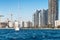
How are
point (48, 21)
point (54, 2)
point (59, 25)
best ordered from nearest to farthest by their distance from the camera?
point (59, 25)
point (48, 21)
point (54, 2)

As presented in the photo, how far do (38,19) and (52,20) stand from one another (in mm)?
10815

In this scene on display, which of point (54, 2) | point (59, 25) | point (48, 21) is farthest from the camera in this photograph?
point (54, 2)

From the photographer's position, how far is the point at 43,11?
6969 inches

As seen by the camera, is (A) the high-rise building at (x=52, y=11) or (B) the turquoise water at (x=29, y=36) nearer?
(B) the turquoise water at (x=29, y=36)

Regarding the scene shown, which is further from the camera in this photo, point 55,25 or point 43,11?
point 43,11

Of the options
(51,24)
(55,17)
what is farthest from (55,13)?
(51,24)

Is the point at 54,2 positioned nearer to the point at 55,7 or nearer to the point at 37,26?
the point at 55,7

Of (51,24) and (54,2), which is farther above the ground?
(54,2)

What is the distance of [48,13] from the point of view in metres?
186

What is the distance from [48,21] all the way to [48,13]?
41.9ft

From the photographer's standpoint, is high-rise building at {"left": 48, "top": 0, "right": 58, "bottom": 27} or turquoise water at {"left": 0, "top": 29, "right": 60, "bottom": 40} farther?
high-rise building at {"left": 48, "top": 0, "right": 58, "bottom": 27}

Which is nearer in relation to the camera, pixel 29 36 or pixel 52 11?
pixel 29 36

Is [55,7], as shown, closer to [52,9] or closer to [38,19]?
[52,9]

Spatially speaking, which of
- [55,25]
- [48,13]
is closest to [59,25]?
[55,25]
